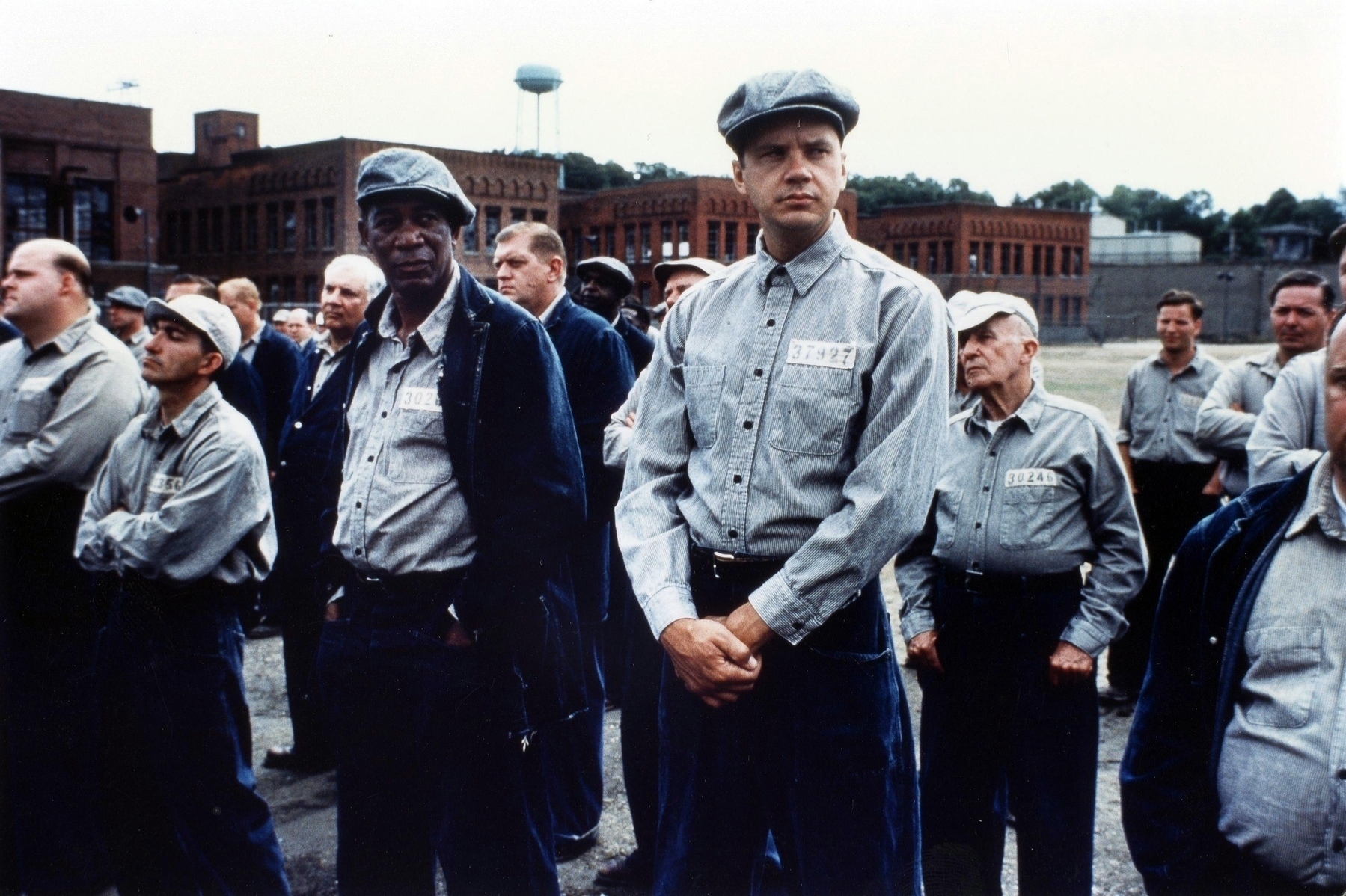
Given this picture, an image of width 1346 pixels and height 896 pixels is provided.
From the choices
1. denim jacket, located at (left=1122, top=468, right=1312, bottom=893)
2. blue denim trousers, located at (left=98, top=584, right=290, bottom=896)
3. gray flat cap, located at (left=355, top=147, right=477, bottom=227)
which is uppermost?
gray flat cap, located at (left=355, top=147, right=477, bottom=227)

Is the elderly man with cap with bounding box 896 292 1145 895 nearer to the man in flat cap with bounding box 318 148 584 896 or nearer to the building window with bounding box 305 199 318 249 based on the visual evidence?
the man in flat cap with bounding box 318 148 584 896

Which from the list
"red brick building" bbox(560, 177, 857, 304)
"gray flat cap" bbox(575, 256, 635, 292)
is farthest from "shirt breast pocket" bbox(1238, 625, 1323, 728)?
"red brick building" bbox(560, 177, 857, 304)

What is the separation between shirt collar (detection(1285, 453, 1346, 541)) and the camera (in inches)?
82.0

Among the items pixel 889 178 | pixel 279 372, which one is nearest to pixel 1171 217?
pixel 889 178

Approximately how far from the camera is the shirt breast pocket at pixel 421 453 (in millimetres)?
3037

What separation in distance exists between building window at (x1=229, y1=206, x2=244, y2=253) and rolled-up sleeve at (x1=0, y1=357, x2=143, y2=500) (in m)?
53.7

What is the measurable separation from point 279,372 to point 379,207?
4967 mm

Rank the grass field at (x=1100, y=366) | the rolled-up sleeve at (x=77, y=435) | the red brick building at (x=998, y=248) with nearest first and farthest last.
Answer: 1. the rolled-up sleeve at (x=77, y=435)
2. the grass field at (x=1100, y=366)
3. the red brick building at (x=998, y=248)

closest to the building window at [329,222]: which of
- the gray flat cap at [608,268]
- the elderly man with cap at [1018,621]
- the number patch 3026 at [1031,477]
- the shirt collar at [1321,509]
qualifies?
the gray flat cap at [608,268]

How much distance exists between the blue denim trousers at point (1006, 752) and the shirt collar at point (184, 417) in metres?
2.55

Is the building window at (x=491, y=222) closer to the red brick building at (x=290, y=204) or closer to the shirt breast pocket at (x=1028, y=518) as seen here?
the red brick building at (x=290, y=204)

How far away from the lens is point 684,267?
19.4ft

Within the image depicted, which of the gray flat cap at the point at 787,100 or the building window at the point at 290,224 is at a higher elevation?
the building window at the point at 290,224

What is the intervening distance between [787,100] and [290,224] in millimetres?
52803
